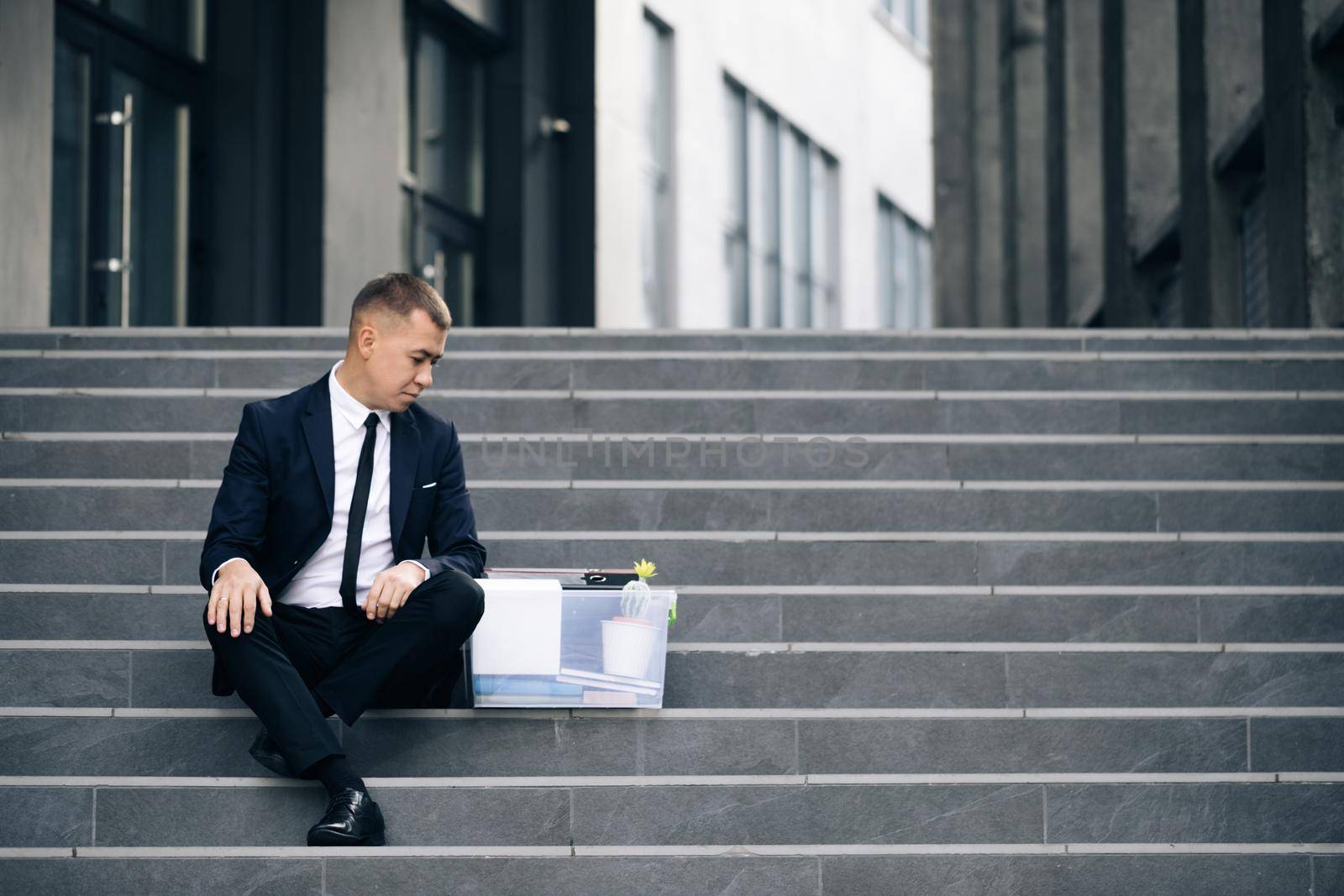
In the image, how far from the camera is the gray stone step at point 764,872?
4.96 m

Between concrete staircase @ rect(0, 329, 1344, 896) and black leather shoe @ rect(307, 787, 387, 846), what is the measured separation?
0.08 m

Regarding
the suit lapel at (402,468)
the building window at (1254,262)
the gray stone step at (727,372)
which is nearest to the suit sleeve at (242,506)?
the suit lapel at (402,468)

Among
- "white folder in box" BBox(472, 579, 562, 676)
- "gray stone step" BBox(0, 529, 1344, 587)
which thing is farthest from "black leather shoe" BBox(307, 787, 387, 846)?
"gray stone step" BBox(0, 529, 1344, 587)

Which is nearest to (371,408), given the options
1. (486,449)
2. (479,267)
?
(486,449)

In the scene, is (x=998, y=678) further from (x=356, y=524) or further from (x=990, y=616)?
(x=356, y=524)

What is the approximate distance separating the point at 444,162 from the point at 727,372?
31.8 ft

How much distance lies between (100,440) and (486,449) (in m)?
1.48

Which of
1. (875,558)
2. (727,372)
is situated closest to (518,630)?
(875,558)

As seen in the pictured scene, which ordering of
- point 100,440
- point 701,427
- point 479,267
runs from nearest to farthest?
1. point 100,440
2. point 701,427
3. point 479,267

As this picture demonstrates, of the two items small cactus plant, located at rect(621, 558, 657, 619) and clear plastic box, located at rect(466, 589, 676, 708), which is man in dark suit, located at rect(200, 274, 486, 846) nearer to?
clear plastic box, located at rect(466, 589, 676, 708)

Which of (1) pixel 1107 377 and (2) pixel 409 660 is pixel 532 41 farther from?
(2) pixel 409 660

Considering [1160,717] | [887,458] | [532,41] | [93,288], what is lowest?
[1160,717]

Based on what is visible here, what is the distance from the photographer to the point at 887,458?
25.0 feet

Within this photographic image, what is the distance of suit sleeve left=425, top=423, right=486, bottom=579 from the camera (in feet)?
18.1
